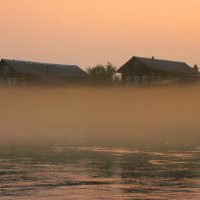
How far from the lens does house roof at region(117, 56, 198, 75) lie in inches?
3971

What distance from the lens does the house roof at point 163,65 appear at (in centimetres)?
10088

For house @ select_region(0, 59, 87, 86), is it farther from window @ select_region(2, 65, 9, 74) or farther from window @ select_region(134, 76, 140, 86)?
window @ select_region(134, 76, 140, 86)

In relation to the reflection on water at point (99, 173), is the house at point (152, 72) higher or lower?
higher

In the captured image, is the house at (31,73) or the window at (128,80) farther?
the house at (31,73)

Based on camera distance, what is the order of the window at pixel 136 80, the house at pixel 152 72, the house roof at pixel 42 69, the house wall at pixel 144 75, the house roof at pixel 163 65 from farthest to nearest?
1. the house roof at pixel 42 69
2. the window at pixel 136 80
3. the house roof at pixel 163 65
4. the house wall at pixel 144 75
5. the house at pixel 152 72

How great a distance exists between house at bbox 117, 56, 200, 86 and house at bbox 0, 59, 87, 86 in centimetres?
1428

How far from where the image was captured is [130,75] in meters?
104

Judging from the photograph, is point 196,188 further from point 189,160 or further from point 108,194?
point 189,160

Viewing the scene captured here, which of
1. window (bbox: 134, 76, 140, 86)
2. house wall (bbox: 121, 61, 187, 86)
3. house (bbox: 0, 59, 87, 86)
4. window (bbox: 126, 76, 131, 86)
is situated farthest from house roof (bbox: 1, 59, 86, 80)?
window (bbox: 134, 76, 140, 86)

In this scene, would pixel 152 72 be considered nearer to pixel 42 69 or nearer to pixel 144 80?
pixel 144 80

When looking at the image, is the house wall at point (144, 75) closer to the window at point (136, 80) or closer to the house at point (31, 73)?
the window at point (136, 80)

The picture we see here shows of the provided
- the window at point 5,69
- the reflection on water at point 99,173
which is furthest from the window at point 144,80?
the reflection on water at point 99,173

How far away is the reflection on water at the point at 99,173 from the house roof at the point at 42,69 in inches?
2571

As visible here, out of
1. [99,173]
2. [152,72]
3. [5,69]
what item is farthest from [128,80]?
[99,173]
